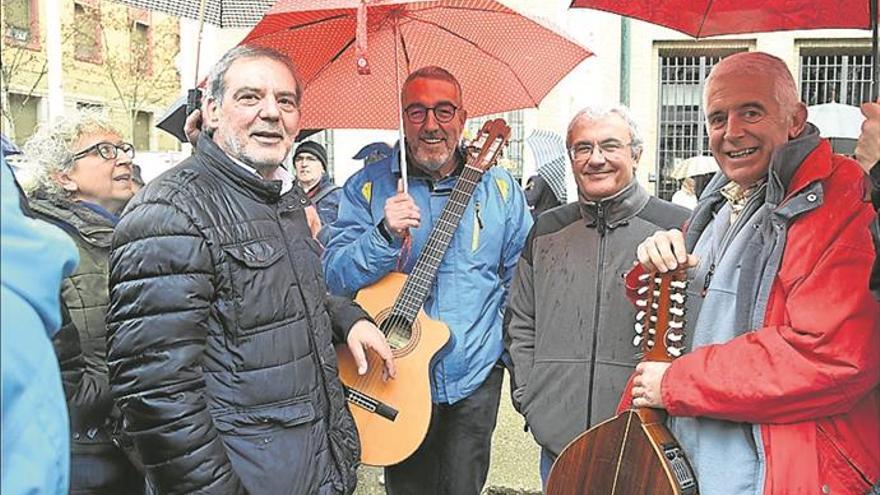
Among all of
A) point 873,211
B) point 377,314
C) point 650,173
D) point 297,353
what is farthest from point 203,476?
point 650,173

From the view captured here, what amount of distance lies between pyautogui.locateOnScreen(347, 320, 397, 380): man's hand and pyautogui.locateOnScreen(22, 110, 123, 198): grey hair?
1238 millimetres

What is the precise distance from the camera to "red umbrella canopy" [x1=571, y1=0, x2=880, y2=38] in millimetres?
3475

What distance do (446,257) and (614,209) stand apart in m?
0.70

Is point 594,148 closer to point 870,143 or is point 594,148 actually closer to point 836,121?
point 870,143

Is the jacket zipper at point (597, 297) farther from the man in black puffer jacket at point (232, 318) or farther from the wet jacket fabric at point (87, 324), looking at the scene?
the wet jacket fabric at point (87, 324)

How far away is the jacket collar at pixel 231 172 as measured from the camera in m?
2.53

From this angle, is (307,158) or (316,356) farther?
(307,158)

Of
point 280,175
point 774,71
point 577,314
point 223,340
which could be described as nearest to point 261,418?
point 223,340

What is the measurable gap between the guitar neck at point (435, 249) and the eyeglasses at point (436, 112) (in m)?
0.23

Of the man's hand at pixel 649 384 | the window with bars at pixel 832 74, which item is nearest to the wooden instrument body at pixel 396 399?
the man's hand at pixel 649 384

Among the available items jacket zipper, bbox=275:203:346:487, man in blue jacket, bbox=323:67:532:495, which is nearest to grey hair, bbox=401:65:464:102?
man in blue jacket, bbox=323:67:532:495

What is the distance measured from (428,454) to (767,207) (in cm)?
186

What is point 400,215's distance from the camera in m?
3.41

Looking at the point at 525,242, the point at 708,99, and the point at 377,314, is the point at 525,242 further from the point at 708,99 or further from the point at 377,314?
the point at 708,99
